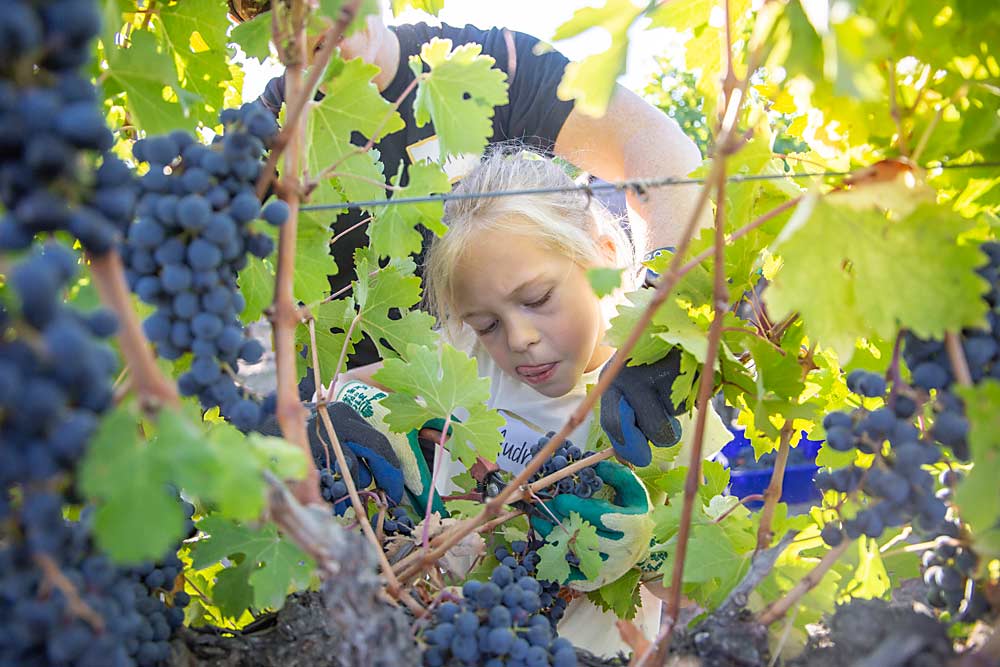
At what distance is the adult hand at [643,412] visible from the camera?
1196 mm

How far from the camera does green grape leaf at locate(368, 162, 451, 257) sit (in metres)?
0.99

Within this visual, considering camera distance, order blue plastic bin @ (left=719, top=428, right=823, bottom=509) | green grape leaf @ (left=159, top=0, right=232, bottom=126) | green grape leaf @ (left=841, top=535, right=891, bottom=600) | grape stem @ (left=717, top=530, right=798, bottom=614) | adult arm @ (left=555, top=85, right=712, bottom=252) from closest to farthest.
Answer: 1. grape stem @ (left=717, top=530, right=798, bottom=614)
2. green grape leaf @ (left=841, top=535, right=891, bottom=600)
3. green grape leaf @ (left=159, top=0, right=232, bottom=126)
4. adult arm @ (left=555, top=85, right=712, bottom=252)
5. blue plastic bin @ (left=719, top=428, right=823, bottom=509)

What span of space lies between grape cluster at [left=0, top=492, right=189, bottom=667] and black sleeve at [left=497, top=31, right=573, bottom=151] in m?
1.76

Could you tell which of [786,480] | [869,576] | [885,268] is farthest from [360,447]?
[786,480]

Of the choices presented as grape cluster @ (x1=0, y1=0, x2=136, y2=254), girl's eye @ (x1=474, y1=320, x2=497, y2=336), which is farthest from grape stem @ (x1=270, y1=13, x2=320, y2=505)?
girl's eye @ (x1=474, y1=320, x2=497, y2=336)

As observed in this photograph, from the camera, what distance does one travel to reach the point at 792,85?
0.78m

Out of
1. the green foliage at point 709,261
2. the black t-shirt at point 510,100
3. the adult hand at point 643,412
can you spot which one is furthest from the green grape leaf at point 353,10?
the black t-shirt at point 510,100

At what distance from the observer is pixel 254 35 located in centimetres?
91

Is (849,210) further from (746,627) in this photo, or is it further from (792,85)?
(746,627)

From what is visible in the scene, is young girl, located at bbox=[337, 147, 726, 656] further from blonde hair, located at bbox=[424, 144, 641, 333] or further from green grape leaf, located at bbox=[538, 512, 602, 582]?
green grape leaf, located at bbox=[538, 512, 602, 582]

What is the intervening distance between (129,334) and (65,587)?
0.16m

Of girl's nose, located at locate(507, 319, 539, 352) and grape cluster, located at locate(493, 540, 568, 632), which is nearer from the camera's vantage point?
grape cluster, located at locate(493, 540, 568, 632)

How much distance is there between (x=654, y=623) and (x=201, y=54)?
1515 mm

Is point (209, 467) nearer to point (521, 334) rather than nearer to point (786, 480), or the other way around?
point (521, 334)
